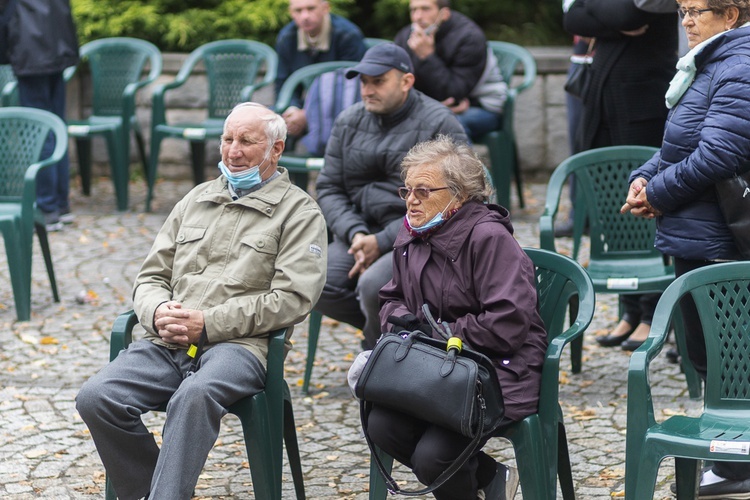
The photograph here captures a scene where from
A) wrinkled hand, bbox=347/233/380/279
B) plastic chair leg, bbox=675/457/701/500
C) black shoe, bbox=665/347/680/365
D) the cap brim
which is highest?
the cap brim

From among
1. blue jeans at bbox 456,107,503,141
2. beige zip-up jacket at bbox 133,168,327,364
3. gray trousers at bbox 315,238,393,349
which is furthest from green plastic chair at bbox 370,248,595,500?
blue jeans at bbox 456,107,503,141

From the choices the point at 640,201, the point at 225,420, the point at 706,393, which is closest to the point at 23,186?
the point at 225,420

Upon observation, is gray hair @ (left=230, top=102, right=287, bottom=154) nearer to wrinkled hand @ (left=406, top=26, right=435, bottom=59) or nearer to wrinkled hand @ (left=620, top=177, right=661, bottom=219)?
wrinkled hand @ (left=620, top=177, right=661, bottom=219)

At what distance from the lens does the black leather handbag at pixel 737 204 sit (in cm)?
437

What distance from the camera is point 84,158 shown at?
408 inches

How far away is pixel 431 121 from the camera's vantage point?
5.59 metres

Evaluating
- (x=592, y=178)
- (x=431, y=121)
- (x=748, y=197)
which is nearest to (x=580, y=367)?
(x=592, y=178)

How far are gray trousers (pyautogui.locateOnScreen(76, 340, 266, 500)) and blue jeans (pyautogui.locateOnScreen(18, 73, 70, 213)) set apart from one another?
5.14 meters

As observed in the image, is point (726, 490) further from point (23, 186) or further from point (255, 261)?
point (23, 186)

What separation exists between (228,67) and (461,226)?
622 centimetres

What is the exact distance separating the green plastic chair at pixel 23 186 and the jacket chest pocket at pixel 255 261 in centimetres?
295

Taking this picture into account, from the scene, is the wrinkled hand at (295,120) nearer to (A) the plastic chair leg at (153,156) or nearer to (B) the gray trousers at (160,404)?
(A) the plastic chair leg at (153,156)

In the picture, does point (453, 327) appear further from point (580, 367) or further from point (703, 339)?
point (580, 367)

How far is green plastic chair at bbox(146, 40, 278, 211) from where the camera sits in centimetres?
983
